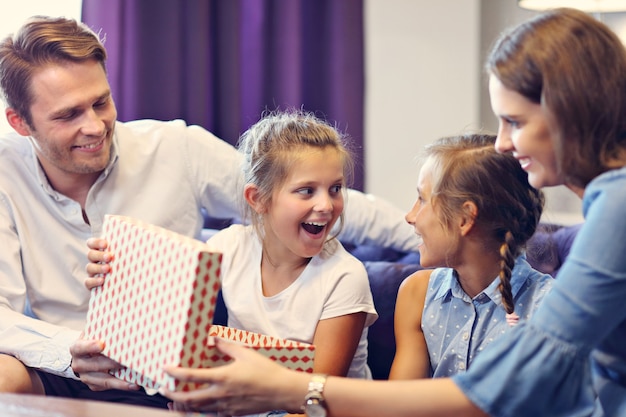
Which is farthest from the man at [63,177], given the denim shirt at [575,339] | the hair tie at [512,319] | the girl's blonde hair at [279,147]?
the denim shirt at [575,339]

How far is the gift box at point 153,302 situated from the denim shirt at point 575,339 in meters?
0.41

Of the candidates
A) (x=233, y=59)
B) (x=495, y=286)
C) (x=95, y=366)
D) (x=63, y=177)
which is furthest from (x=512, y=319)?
(x=233, y=59)

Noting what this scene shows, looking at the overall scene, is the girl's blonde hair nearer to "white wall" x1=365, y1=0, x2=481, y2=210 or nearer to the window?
the window

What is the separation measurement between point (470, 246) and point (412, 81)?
7.67 feet

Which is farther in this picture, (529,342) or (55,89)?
(55,89)

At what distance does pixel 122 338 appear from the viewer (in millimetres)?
1444

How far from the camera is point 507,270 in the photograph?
1593 millimetres

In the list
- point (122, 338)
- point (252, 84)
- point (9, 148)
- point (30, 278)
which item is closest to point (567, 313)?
point (122, 338)

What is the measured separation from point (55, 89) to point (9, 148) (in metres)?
0.22

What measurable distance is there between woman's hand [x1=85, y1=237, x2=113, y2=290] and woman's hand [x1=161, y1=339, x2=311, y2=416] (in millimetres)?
305

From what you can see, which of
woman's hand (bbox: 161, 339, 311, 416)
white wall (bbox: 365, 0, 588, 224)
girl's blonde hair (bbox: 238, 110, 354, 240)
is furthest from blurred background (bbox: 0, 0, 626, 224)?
woman's hand (bbox: 161, 339, 311, 416)

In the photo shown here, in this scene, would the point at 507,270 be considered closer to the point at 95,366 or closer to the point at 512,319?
the point at 512,319

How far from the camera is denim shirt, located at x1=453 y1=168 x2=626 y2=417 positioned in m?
1.17

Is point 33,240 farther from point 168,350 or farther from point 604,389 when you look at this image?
point 604,389
